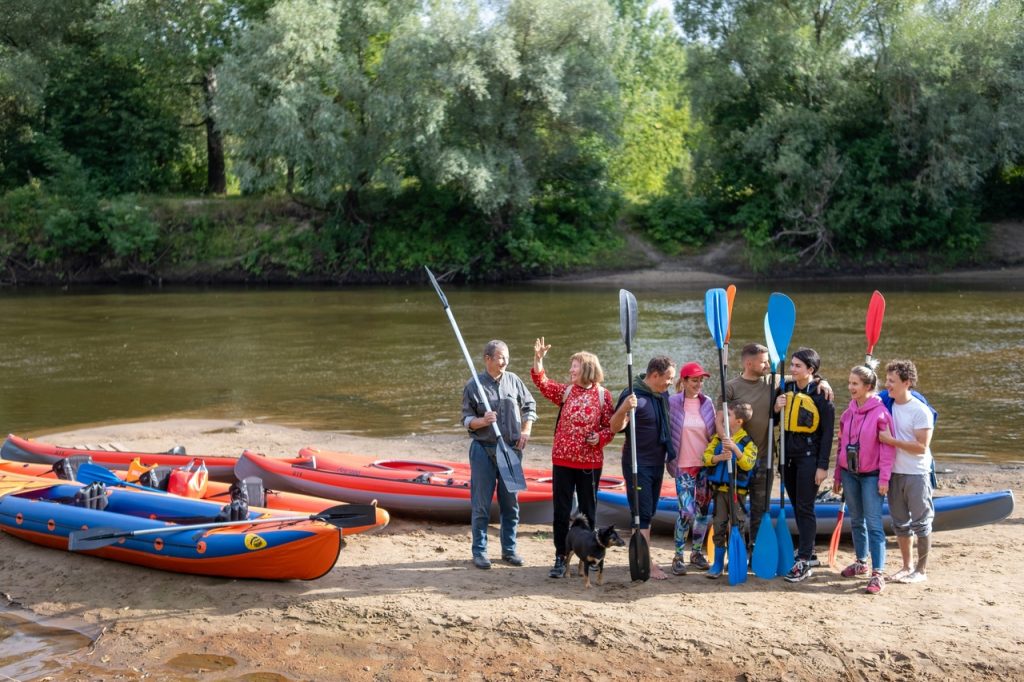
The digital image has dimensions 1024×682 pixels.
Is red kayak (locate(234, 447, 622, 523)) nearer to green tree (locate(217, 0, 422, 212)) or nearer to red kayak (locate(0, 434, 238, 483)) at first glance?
red kayak (locate(0, 434, 238, 483))

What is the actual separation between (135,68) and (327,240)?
32.2ft

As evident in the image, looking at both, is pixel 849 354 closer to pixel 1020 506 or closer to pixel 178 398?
pixel 1020 506

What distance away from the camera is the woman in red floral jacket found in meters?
6.12

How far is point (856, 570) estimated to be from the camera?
6230 mm

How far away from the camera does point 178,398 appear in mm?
14477

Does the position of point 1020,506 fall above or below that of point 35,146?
below

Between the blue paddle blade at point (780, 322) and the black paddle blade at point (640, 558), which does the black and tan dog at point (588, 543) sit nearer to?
the black paddle blade at point (640, 558)

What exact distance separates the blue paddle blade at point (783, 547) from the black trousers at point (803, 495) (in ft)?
0.38

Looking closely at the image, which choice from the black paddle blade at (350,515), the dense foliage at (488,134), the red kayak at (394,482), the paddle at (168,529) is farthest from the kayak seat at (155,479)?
the dense foliage at (488,134)

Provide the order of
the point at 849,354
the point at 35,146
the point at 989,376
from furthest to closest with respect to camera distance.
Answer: the point at 35,146 → the point at 849,354 → the point at 989,376

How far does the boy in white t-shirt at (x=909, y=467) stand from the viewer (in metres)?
5.92

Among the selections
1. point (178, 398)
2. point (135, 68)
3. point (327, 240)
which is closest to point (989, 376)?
point (178, 398)

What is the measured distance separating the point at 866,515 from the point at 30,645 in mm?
4641

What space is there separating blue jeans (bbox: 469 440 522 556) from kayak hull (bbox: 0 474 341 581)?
929mm
